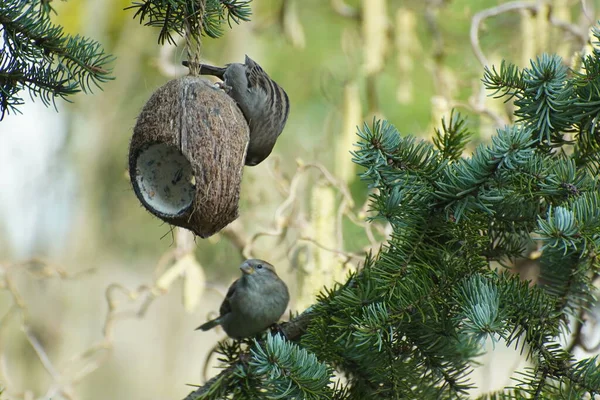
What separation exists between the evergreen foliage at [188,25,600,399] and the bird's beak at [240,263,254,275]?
38.3 inches

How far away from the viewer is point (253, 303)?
7.61 feet

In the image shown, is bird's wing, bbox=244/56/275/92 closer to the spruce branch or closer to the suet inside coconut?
the spruce branch

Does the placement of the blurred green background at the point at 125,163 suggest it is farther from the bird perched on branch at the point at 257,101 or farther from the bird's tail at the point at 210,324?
the bird perched on branch at the point at 257,101

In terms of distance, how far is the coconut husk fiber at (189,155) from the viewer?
1.46 meters

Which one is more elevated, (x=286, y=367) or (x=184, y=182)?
(x=184, y=182)

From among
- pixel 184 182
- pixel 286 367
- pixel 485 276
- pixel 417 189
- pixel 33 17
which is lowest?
pixel 286 367

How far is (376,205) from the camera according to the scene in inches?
56.5

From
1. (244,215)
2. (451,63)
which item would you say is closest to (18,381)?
(244,215)

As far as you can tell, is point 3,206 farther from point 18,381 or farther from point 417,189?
point 417,189

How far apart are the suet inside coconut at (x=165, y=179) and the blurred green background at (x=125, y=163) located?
1010mm

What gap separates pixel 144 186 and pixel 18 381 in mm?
5206

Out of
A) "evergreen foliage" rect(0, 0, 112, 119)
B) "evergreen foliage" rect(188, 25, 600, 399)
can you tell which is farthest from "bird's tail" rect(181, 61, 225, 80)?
"evergreen foliage" rect(188, 25, 600, 399)

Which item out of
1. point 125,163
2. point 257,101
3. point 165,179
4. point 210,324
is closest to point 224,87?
point 257,101

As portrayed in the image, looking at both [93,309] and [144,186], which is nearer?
[144,186]
